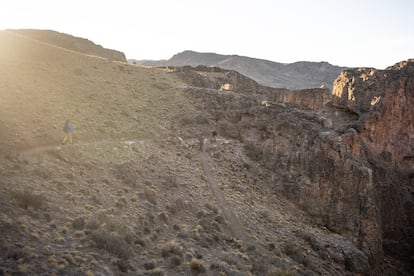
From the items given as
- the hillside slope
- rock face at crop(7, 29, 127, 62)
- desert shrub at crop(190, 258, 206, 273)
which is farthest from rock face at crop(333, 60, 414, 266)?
rock face at crop(7, 29, 127, 62)

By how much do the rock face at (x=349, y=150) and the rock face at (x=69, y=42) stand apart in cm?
2211

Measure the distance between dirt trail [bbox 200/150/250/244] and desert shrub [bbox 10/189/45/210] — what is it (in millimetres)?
12819

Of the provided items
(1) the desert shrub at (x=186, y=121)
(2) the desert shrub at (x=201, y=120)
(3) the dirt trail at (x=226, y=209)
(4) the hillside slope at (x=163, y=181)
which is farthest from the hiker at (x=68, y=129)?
(2) the desert shrub at (x=201, y=120)

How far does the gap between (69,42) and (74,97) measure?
31.3 meters

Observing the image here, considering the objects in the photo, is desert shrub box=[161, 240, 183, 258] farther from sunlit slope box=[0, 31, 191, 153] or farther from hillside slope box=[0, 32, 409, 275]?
sunlit slope box=[0, 31, 191, 153]

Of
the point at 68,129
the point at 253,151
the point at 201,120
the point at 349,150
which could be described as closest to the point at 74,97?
the point at 68,129

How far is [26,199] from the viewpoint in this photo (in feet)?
53.8

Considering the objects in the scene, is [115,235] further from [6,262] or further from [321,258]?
[321,258]

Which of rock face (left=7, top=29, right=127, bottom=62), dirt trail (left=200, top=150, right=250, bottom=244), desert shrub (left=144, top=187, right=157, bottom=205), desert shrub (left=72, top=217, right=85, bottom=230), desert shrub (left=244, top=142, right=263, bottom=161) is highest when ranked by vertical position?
rock face (left=7, top=29, right=127, bottom=62)

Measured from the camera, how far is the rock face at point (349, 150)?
1281 inches

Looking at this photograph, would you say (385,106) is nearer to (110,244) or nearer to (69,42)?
(110,244)

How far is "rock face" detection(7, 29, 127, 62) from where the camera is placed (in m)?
59.9

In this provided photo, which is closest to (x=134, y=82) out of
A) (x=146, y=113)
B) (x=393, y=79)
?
(x=146, y=113)

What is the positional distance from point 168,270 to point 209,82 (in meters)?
41.8
